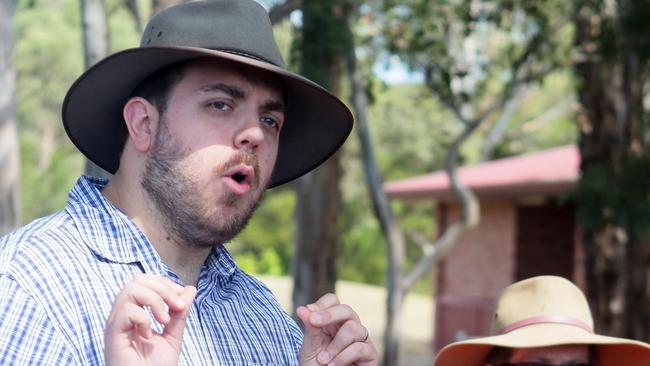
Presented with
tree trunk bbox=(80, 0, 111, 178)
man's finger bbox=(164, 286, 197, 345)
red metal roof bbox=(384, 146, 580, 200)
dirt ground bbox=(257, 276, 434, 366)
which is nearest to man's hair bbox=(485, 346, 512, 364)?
man's finger bbox=(164, 286, 197, 345)

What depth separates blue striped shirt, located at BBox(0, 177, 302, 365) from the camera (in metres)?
1.84

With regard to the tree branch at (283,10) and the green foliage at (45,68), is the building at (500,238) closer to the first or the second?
the tree branch at (283,10)

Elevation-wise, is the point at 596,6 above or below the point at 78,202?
above

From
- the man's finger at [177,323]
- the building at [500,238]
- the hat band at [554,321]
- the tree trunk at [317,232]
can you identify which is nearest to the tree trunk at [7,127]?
the tree trunk at [317,232]

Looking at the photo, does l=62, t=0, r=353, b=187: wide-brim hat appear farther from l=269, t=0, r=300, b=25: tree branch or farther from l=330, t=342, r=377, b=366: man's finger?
l=269, t=0, r=300, b=25: tree branch

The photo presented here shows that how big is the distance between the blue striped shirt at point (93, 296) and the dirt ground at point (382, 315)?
17.3m

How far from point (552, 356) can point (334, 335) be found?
4.54 ft

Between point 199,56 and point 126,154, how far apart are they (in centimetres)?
28

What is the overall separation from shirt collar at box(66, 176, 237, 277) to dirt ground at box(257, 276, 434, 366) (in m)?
17.6

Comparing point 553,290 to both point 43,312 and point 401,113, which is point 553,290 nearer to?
point 43,312

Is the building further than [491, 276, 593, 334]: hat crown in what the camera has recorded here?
Yes

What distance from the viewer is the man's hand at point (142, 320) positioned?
1658mm

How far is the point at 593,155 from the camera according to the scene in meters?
10.4

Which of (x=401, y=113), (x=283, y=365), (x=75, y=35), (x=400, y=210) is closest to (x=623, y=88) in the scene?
(x=283, y=365)
